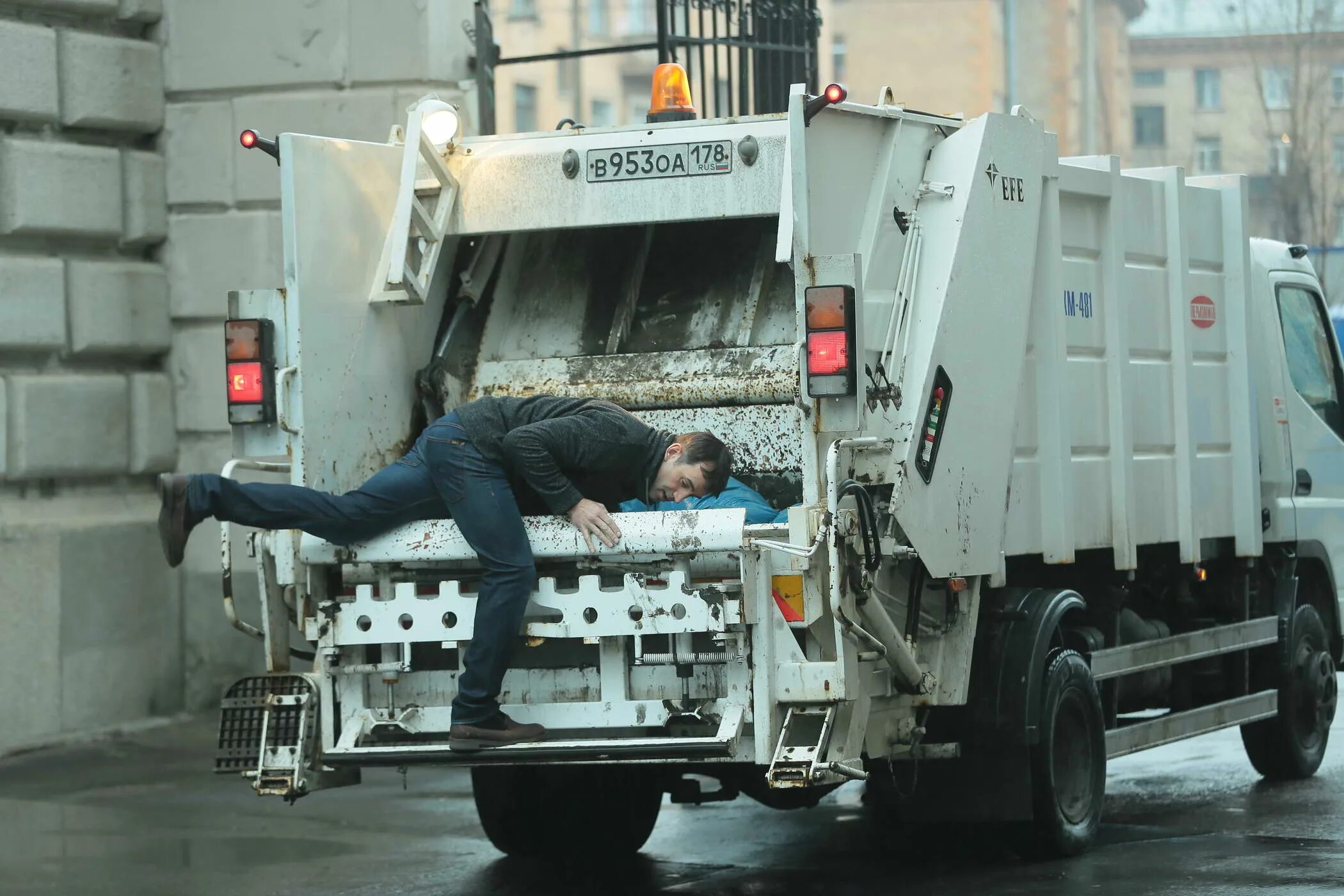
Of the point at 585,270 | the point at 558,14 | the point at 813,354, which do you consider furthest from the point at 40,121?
the point at 558,14

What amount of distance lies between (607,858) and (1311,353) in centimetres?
400

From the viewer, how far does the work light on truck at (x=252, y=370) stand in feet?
21.9

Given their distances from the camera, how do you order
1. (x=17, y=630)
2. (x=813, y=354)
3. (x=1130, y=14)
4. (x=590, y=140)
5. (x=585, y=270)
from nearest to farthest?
(x=813, y=354), (x=590, y=140), (x=585, y=270), (x=17, y=630), (x=1130, y=14)

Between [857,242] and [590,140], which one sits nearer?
[857,242]

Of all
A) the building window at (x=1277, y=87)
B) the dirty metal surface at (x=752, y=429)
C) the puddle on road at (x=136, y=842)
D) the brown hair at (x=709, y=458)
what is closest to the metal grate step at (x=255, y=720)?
the puddle on road at (x=136, y=842)

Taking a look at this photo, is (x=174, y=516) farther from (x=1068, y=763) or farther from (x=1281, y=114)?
(x=1281, y=114)

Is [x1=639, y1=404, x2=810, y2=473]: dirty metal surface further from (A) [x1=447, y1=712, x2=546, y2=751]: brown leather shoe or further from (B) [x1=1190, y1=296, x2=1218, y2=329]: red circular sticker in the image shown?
(B) [x1=1190, y1=296, x2=1218, y2=329]: red circular sticker

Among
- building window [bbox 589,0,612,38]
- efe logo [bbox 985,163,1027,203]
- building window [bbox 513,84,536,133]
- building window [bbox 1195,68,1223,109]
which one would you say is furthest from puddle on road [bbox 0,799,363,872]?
building window [bbox 589,0,612,38]

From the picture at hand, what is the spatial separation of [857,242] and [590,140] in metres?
1.15

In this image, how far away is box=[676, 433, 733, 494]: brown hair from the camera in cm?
644

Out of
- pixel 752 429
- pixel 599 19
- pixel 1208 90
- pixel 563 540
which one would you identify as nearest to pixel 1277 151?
pixel 1208 90

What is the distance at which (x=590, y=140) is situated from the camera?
7117mm

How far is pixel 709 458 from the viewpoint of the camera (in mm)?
6445

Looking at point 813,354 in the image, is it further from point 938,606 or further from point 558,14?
point 558,14
